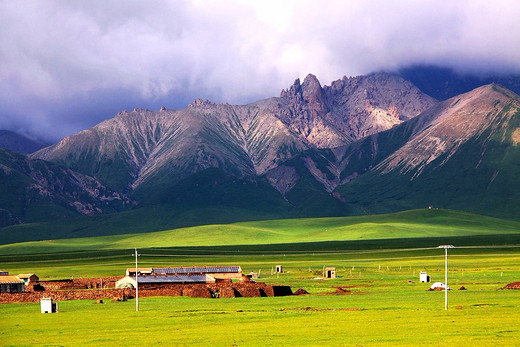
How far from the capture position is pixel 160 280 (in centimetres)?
10788

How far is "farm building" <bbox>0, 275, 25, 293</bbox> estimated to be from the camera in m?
101

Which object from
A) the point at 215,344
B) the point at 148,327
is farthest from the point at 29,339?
the point at 215,344

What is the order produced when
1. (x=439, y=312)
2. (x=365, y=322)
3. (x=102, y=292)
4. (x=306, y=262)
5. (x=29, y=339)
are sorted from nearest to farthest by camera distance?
→ (x=29, y=339)
(x=365, y=322)
(x=439, y=312)
(x=102, y=292)
(x=306, y=262)

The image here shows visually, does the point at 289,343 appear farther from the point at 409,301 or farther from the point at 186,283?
the point at 186,283

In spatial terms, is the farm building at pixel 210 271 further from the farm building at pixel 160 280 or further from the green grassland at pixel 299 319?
the green grassland at pixel 299 319

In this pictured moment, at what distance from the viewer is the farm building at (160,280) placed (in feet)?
344

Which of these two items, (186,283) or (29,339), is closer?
(29,339)

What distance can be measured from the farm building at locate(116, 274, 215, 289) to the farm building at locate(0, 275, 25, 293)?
1229cm

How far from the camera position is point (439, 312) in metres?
65.1

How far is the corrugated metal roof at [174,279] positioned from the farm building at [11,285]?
1443cm

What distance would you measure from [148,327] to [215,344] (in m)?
12.3

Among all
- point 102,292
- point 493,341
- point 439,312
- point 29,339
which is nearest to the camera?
point 493,341

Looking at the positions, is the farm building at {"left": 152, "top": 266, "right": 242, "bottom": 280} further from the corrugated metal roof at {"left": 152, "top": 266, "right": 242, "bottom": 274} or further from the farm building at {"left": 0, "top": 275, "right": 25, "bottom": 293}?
the farm building at {"left": 0, "top": 275, "right": 25, "bottom": 293}

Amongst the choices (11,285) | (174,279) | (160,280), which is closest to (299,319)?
(160,280)
